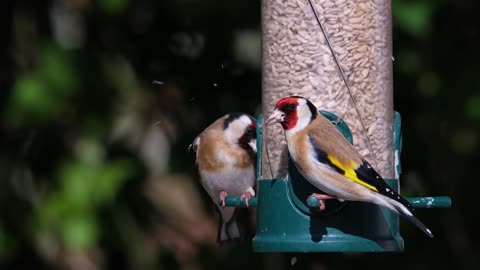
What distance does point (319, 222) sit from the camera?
197 inches

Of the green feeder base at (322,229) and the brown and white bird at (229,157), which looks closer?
the green feeder base at (322,229)

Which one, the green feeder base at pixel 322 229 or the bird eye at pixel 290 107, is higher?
the bird eye at pixel 290 107

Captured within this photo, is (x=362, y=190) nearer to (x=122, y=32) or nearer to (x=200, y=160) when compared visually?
(x=200, y=160)

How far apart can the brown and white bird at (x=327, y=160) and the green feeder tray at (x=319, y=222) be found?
0.11 meters

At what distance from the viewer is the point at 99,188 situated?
6387mm

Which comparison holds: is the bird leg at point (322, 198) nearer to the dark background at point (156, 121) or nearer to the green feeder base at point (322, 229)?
the green feeder base at point (322, 229)

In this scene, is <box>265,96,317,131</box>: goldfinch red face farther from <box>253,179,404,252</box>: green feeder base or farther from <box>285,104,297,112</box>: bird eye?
<box>253,179,404,252</box>: green feeder base

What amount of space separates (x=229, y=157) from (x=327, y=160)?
1012 mm

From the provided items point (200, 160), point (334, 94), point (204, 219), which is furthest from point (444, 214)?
point (334, 94)

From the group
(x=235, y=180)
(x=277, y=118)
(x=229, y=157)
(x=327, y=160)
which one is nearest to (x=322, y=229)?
(x=327, y=160)

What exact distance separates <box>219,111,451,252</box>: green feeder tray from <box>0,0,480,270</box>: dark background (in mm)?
1439

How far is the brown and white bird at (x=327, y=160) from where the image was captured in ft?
15.6

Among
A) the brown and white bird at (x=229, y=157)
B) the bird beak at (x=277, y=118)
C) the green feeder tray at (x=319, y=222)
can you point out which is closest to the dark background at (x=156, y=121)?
the brown and white bird at (x=229, y=157)

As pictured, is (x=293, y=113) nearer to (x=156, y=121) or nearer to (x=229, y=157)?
(x=229, y=157)
